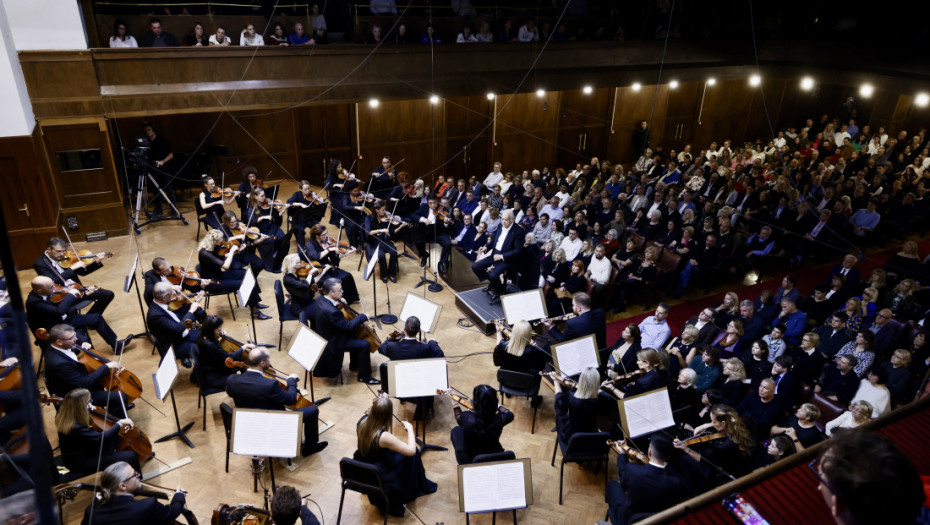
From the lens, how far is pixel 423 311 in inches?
254

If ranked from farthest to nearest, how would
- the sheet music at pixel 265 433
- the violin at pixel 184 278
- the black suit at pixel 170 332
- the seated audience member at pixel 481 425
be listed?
the violin at pixel 184 278 < the black suit at pixel 170 332 < the seated audience member at pixel 481 425 < the sheet music at pixel 265 433

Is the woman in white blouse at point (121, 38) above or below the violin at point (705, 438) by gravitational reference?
above

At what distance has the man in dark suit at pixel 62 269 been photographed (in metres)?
6.79

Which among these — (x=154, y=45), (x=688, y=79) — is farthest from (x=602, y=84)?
(x=154, y=45)

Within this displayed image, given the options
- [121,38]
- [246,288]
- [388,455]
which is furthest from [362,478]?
[121,38]

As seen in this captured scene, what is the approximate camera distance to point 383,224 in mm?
9625

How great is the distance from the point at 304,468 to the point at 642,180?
8.62 meters

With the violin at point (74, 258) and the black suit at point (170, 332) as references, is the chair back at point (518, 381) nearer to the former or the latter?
the black suit at point (170, 332)

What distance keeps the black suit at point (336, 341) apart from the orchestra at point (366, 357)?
2cm

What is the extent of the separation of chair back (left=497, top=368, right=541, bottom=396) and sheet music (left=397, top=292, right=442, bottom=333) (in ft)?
3.14

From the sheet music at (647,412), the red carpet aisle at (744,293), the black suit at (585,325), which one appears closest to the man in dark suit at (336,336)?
the black suit at (585,325)

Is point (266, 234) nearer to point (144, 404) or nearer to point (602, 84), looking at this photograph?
point (144, 404)

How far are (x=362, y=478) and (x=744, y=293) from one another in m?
7.45

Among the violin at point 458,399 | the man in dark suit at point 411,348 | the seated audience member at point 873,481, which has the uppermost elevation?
the seated audience member at point 873,481
